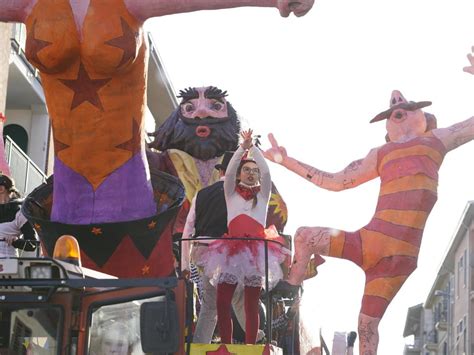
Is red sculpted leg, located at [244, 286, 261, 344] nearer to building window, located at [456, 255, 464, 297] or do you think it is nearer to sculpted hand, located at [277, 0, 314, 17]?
sculpted hand, located at [277, 0, 314, 17]

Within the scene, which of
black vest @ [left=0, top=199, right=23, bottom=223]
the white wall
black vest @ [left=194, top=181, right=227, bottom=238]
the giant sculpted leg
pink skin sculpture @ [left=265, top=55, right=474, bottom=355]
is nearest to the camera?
black vest @ [left=194, top=181, right=227, bottom=238]

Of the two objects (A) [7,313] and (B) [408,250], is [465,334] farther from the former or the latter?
(A) [7,313]

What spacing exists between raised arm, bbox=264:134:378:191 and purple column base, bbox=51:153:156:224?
336 centimetres

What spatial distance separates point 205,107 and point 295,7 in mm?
3386

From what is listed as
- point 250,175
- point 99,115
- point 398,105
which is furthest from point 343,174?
point 99,115

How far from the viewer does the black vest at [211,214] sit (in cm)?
1012

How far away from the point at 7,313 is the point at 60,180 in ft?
6.28

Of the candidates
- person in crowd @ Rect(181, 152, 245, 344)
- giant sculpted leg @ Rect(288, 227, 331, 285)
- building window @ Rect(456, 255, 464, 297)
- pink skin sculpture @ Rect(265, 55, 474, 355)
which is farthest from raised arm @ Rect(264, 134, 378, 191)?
building window @ Rect(456, 255, 464, 297)

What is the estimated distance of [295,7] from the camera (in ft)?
27.1

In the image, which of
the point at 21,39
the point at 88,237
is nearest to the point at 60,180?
the point at 88,237

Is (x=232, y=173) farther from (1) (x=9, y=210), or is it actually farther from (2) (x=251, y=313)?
(1) (x=9, y=210)

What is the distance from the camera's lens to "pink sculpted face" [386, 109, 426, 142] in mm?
11891

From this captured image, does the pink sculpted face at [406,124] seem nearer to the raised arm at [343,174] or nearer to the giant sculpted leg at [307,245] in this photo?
the raised arm at [343,174]

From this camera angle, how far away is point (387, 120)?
12.1 metres
